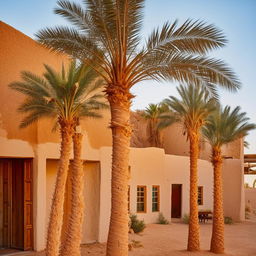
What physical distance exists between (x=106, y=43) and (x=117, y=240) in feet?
15.0

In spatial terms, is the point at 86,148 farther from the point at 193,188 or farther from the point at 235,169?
the point at 235,169

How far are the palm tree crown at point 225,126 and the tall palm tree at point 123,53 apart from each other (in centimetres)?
711

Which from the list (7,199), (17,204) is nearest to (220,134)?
(17,204)

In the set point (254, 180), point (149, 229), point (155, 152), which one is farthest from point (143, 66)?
point (254, 180)

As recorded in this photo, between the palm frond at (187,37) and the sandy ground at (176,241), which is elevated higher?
the palm frond at (187,37)

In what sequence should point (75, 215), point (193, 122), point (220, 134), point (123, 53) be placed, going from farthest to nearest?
point (220, 134) < point (193, 122) < point (75, 215) < point (123, 53)

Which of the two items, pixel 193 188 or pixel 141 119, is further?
pixel 141 119

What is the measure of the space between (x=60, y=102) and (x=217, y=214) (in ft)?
27.5

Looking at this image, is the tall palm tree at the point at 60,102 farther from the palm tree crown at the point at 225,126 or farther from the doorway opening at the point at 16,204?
the palm tree crown at the point at 225,126

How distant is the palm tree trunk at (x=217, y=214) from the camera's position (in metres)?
15.5

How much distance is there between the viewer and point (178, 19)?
929 cm

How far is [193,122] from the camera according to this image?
51.5 feet

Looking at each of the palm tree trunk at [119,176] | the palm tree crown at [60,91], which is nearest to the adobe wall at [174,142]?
the palm tree crown at [60,91]

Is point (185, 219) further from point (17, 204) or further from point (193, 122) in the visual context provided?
point (17, 204)
